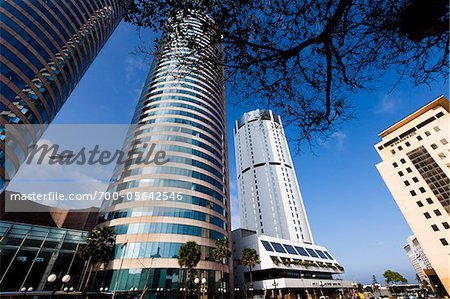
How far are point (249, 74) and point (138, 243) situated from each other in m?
36.2

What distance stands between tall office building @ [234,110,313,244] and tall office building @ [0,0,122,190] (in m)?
61.3

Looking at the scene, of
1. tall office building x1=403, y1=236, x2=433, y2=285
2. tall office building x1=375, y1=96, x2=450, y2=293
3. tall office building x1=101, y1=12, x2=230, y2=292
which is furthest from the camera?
tall office building x1=403, y1=236, x2=433, y2=285

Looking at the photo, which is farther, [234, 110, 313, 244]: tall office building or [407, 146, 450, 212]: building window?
[234, 110, 313, 244]: tall office building

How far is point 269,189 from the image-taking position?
109938 mm

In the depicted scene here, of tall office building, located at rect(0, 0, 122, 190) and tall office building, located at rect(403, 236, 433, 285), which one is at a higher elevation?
tall office building, located at rect(0, 0, 122, 190)

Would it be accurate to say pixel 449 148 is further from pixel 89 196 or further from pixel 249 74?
pixel 89 196

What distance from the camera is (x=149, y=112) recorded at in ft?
161

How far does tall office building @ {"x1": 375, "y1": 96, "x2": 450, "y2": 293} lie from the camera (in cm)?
3905

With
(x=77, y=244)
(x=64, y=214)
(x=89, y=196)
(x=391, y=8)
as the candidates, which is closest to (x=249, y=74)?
(x=391, y=8)

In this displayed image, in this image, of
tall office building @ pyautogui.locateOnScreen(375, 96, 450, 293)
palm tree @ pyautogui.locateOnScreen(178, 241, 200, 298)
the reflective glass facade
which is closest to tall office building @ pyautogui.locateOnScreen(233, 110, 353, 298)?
palm tree @ pyautogui.locateOnScreen(178, 241, 200, 298)

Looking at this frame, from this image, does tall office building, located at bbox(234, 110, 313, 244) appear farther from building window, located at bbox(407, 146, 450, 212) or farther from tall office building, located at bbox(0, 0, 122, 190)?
tall office building, located at bbox(0, 0, 122, 190)

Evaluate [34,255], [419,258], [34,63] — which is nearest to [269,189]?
[419,258]

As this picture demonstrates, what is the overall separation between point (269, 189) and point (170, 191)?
264 ft

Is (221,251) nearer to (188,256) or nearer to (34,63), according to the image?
(188,256)
